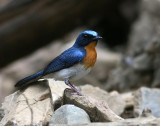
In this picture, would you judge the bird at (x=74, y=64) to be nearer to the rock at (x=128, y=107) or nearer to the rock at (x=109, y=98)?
the rock at (x=109, y=98)

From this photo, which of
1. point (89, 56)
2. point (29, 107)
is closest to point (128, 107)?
point (89, 56)

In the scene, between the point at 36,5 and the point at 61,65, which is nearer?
the point at 61,65

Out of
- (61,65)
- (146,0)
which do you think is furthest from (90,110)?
(146,0)

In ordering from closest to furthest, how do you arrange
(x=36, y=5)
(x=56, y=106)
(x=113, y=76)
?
(x=56, y=106), (x=113, y=76), (x=36, y=5)

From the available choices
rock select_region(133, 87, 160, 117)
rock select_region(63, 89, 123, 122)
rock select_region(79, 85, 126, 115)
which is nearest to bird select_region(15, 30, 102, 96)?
rock select_region(63, 89, 123, 122)

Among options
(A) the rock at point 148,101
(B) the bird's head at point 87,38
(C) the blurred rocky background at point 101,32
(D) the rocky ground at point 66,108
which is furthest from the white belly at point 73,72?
(C) the blurred rocky background at point 101,32

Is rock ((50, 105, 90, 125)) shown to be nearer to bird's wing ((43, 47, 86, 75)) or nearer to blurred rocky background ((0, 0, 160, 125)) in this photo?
bird's wing ((43, 47, 86, 75))

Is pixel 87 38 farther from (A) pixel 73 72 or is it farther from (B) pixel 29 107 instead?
(B) pixel 29 107

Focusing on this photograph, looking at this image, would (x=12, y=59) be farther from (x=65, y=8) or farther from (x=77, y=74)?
(x=77, y=74)
